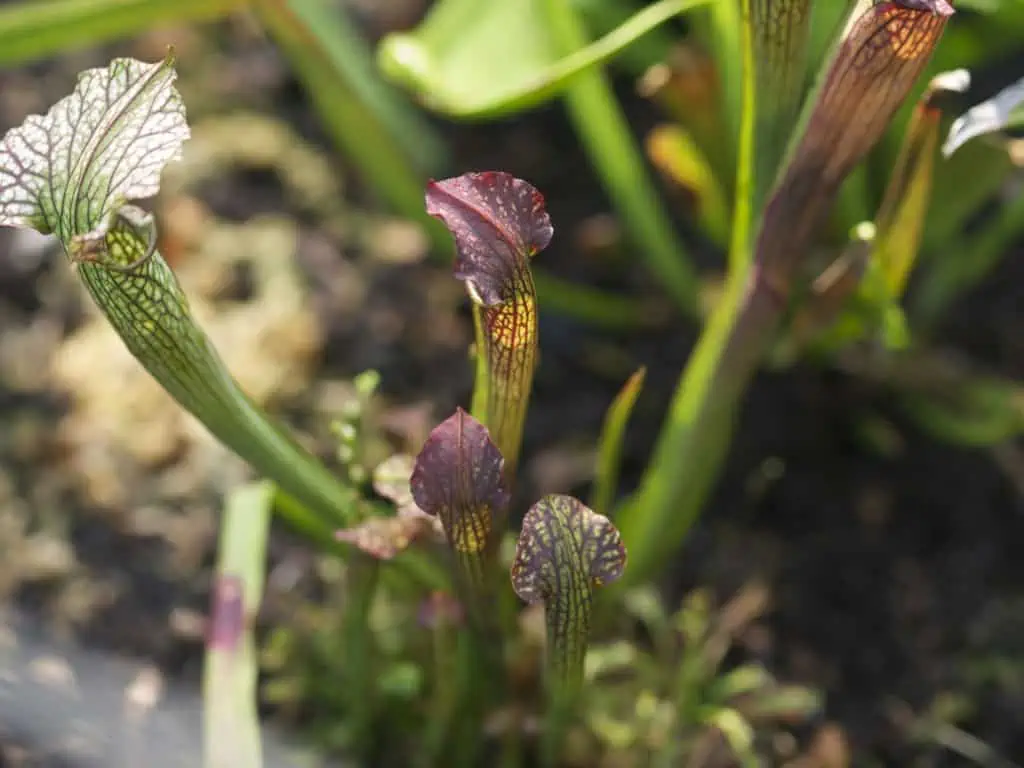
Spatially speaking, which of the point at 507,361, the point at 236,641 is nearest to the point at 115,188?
the point at 507,361

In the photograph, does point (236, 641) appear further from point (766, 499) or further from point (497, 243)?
point (766, 499)

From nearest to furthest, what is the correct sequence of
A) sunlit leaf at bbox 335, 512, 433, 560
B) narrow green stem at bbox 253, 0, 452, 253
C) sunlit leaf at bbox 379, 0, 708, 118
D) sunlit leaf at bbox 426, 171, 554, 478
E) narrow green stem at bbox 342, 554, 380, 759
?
sunlit leaf at bbox 426, 171, 554, 478 → sunlit leaf at bbox 335, 512, 433, 560 → narrow green stem at bbox 342, 554, 380, 759 → sunlit leaf at bbox 379, 0, 708, 118 → narrow green stem at bbox 253, 0, 452, 253

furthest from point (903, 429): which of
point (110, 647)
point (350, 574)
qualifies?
point (110, 647)

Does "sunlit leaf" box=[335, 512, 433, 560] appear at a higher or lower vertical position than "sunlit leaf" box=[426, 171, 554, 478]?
lower

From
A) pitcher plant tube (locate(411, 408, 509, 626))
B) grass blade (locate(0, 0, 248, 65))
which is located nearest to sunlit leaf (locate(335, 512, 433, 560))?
pitcher plant tube (locate(411, 408, 509, 626))

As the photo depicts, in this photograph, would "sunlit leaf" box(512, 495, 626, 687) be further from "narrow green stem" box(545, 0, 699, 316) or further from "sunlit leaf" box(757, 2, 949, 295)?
"narrow green stem" box(545, 0, 699, 316)

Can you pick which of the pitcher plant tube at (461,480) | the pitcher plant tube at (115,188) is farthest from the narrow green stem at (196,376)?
the pitcher plant tube at (461,480)
